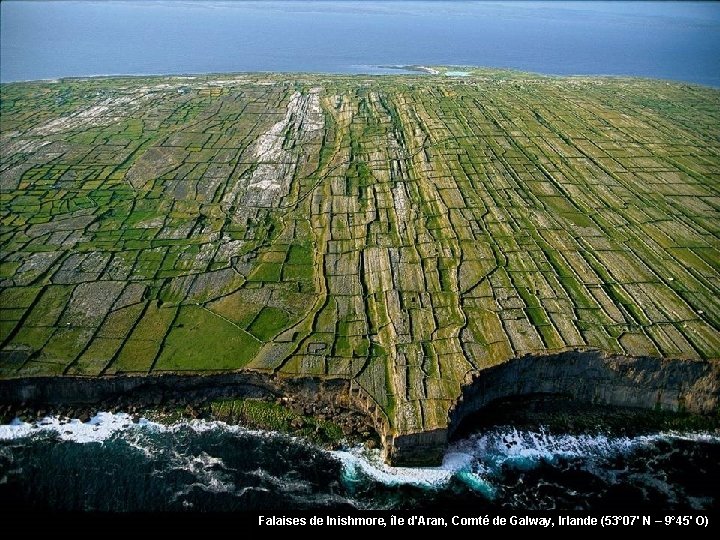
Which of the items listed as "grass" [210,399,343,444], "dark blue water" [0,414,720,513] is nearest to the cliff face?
"dark blue water" [0,414,720,513]

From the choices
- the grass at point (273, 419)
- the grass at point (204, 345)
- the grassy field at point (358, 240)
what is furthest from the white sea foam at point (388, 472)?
the grass at point (204, 345)

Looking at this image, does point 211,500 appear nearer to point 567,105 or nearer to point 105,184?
point 105,184

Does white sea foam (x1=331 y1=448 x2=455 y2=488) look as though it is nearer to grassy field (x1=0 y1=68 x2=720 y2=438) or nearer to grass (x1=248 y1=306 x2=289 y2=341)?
grassy field (x1=0 y1=68 x2=720 y2=438)

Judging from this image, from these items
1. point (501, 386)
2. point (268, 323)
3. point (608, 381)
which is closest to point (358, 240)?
point (268, 323)

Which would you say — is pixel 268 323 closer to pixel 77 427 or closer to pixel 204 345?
pixel 204 345

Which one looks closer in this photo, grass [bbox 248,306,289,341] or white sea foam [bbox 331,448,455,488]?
white sea foam [bbox 331,448,455,488]
